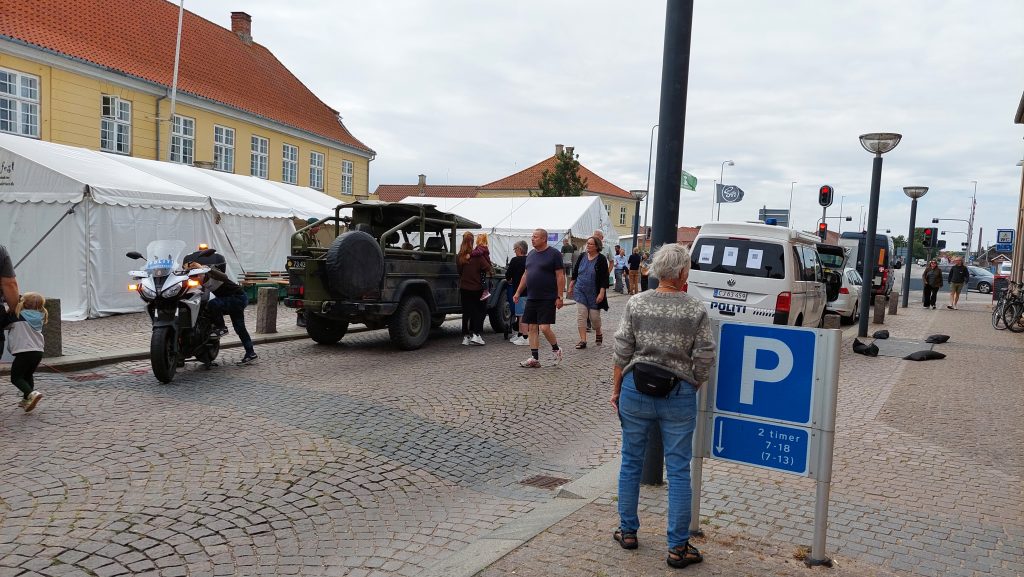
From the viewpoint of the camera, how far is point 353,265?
996 centimetres

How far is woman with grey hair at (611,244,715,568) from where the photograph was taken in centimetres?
353

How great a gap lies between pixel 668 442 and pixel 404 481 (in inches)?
80.9

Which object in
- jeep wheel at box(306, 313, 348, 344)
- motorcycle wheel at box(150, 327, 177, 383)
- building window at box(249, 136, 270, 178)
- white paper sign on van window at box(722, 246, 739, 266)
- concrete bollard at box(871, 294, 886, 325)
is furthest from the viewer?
building window at box(249, 136, 270, 178)

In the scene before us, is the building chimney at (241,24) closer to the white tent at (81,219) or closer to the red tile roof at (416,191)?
the white tent at (81,219)

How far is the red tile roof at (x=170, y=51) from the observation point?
72.1 feet

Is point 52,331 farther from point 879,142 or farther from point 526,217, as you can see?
point 526,217

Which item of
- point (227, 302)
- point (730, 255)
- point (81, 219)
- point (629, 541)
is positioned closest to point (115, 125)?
point (81, 219)

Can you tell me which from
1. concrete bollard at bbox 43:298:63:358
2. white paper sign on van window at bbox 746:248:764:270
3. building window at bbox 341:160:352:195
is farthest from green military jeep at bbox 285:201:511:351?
building window at bbox 341:160:352:195

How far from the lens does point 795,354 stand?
11.8ft

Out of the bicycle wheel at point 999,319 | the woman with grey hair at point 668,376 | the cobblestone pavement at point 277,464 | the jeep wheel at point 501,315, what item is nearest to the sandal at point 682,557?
the woman with grey hair at point 668,376

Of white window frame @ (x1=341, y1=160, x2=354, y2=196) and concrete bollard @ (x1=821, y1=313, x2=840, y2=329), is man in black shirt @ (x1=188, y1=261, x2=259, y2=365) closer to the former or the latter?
concrete bollard @ (x1=821, y1=313, x2=840, y2=329)

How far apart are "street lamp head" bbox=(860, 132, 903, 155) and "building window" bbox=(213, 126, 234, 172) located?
21.7 m

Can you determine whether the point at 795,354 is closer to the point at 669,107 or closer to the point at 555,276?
the point at 669,107

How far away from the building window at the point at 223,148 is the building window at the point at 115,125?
368cm
